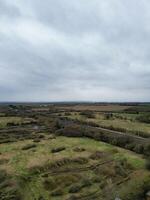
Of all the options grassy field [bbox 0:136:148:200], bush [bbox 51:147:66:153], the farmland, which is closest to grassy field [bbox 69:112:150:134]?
the farmland

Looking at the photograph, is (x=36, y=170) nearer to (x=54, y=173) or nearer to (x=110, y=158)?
(x=54, y=173)

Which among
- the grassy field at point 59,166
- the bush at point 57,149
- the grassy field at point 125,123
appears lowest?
the grassy field at point 59,166

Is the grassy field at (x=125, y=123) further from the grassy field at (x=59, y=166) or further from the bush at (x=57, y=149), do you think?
the bush at (x=57, y=149)

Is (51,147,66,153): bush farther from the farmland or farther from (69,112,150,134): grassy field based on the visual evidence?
(69,112,150,134): grassy field

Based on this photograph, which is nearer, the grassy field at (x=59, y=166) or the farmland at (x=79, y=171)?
the farmland at (x=79, y=171)

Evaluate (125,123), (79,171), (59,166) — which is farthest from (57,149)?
(125,123)

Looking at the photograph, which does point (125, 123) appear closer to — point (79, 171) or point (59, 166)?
point (59, 166)

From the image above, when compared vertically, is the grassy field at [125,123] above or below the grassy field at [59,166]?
above

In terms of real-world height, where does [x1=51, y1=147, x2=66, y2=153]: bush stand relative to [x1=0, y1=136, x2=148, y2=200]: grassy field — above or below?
above

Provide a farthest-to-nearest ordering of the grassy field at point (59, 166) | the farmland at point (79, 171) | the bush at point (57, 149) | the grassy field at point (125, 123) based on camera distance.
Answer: the grassy field at point (125, 123)
the bush at point (57, 149)
the grassy field at point (59, 166)
the farmland at point (79, 171)

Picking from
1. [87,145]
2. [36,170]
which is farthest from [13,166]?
[87,145]

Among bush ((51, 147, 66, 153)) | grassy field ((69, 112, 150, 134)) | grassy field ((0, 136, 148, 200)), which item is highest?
grassy field ((69, 112, 150, 134))

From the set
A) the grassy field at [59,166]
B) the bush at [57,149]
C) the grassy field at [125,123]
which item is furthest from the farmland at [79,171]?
the grassy field at [125,123]
